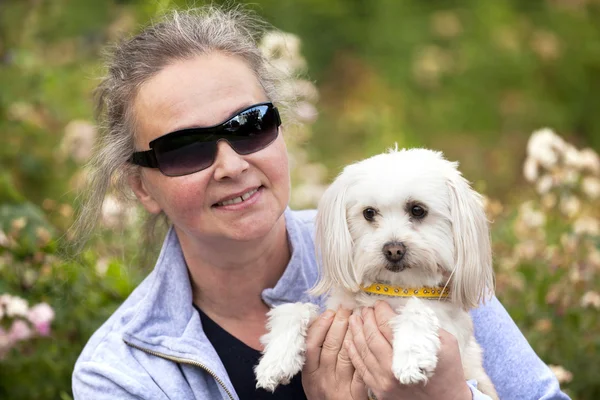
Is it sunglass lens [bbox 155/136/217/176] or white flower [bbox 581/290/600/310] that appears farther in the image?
white flower [bbox 581/290/600/310]

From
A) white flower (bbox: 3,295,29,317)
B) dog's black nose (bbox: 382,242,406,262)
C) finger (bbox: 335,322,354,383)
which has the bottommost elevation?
white flower (bbox: 3,295,29,317)

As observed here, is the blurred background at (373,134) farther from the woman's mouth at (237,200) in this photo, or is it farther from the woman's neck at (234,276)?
the woman's mouth at (237,200)

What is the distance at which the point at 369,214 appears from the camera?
8.31 feet

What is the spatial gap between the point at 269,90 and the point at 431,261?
1.03 metres

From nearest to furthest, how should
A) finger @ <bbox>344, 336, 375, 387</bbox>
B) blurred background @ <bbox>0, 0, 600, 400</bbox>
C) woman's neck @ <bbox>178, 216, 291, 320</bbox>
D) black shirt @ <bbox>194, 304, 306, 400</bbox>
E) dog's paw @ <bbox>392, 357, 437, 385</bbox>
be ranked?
dog's paw @ <bbox>392, 357, 437, 385</bbox> → finger @ <bbox>344, 336, 375, 387</bbox> → black shirt @ <bbox>194, 304, 306, 400</bbox> → woman's neck @ <bbox>178, 216, 291, 320</bbox> → blurred background @ <bbox>0, 0, 600, 400</bbox>

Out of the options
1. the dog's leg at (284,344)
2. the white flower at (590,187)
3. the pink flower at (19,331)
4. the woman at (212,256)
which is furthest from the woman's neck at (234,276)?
the white flower at (590,187)

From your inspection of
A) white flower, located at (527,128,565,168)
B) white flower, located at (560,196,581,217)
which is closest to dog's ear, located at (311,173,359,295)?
white flower, located at (527,128,565,168)

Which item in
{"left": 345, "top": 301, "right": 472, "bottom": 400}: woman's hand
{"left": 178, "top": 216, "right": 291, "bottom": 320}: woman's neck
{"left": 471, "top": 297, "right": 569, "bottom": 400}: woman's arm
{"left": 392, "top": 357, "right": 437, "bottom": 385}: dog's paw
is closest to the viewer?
{"left": 392, "top": 357, "right": 437, "bottom": 385}: dog's paw

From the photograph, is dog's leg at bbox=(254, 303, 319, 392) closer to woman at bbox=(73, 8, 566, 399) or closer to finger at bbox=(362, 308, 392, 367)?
woman at bbox=(73, 8, 566, 399)

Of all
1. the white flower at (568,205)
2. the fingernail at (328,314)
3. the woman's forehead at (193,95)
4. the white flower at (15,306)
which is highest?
the woman's forehead at (193,95)

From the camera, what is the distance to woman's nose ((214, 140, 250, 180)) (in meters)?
2.58

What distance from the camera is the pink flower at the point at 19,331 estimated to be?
3.48 metres

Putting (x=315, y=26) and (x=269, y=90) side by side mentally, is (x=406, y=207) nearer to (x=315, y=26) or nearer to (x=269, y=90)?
(x=269, y=90)

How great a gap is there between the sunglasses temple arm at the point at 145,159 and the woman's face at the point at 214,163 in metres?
0.03
